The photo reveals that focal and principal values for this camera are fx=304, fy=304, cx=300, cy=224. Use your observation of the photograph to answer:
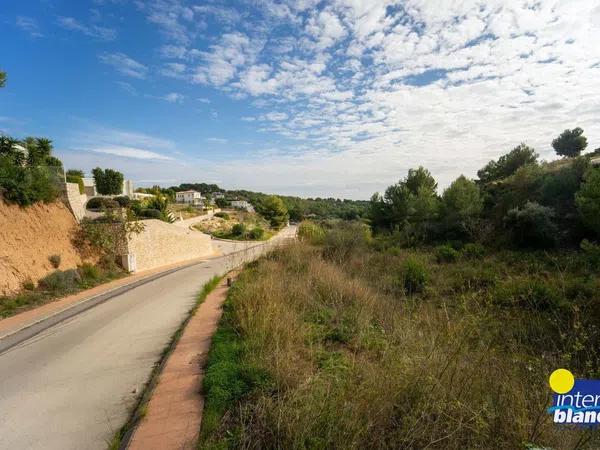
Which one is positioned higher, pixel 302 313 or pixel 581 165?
pixel 581 165

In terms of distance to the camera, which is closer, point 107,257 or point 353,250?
point 353,250

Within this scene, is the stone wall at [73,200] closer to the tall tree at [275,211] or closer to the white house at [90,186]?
the white house at [90,186]

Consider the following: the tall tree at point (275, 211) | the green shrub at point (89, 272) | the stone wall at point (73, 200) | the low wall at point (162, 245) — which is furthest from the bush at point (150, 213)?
the tall tree at point (275, 211)

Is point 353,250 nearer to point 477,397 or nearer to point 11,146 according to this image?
point 477,397

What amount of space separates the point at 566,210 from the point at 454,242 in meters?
5.31

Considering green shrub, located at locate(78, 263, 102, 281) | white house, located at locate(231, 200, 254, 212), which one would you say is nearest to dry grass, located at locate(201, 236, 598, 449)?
green shrub, located at locate(78, 263, 102, 281)

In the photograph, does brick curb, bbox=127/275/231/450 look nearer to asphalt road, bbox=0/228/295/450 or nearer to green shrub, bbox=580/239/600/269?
asphalt road, bbox=0/228/295/450

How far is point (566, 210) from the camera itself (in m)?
15.3

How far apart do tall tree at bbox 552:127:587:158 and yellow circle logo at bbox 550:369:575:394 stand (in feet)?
150

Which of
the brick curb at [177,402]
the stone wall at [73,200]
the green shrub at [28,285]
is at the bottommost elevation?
the green shrub at [28,285]

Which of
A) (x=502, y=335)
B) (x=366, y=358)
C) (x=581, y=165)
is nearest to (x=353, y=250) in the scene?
(x=502, y=335)

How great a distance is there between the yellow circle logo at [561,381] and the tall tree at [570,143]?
150ft

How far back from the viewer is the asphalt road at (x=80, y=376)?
3309mm

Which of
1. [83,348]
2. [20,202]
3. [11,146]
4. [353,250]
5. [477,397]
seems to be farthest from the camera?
[11,146]
